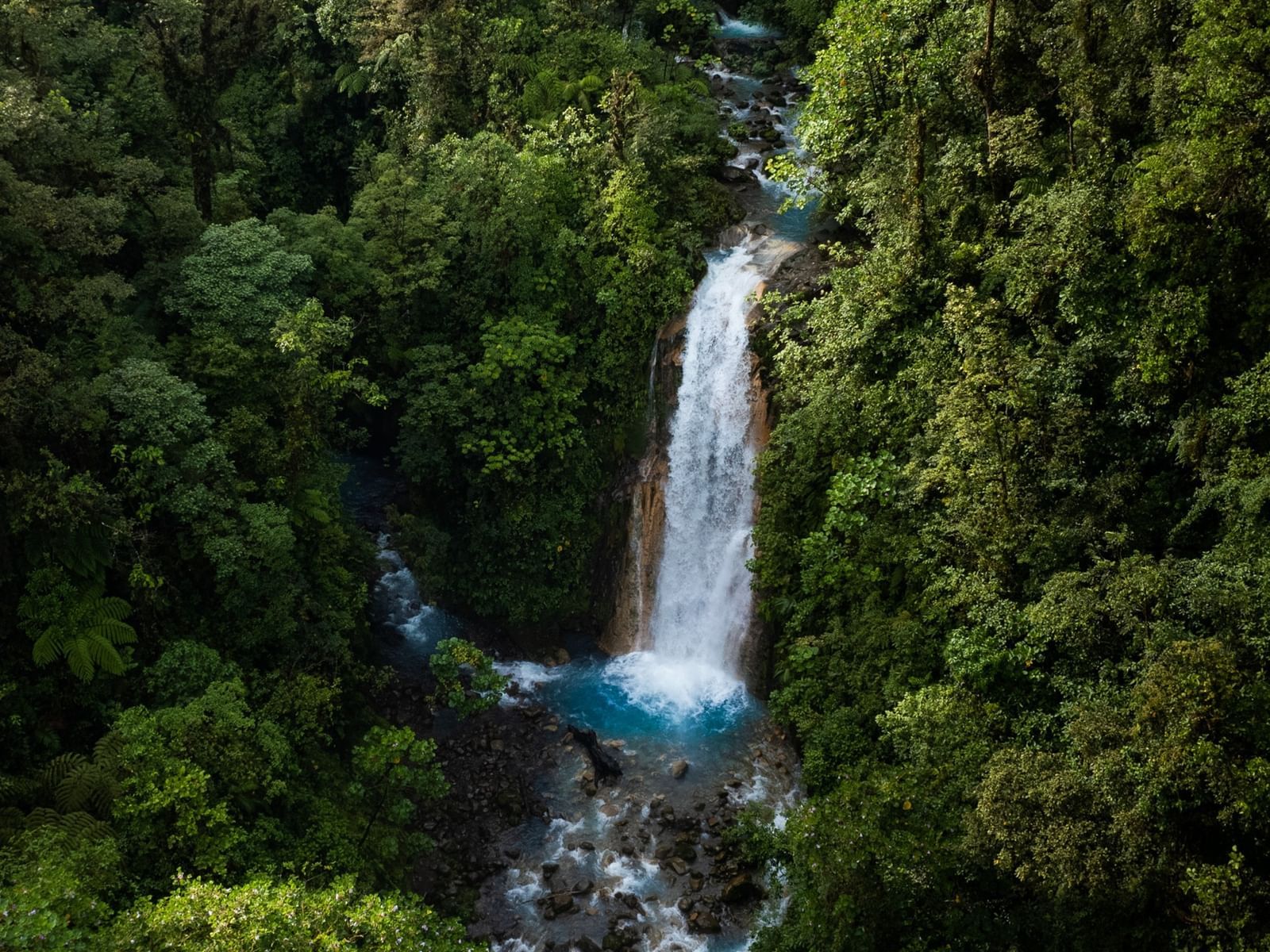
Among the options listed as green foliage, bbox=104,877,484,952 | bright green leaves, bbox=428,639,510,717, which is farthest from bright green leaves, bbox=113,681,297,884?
bright green leaves, bbox=428,639,510,717

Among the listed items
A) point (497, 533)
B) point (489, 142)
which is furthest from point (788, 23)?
point (497, 533)

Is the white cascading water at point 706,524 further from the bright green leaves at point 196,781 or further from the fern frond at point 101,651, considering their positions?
the fern frond at point 101,651

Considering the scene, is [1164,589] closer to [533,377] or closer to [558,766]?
[558,766]

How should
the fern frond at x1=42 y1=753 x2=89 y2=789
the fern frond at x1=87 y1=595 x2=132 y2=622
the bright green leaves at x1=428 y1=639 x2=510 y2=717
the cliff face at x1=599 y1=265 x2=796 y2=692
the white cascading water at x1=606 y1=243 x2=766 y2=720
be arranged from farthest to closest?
the cliff face at x1=599 y1=265 x2=796 y2=692 < the white cascading water at x1=606 y1=243 x2=766 y2=720 < the bright green leaves at x1=428 y1=639 x2=510 y2=717 < the fern frond at x1=87 y1=595 x2=132 y2=622 < the fern frond at x1=42 y1=753 x2=89 y2=789

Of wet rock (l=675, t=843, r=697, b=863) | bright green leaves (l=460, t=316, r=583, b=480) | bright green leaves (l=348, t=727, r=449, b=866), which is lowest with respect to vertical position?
wet rock (l=675, t=843, r=697, b=863)

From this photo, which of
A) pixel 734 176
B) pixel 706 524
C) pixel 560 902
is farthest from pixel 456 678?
pixel 734 176

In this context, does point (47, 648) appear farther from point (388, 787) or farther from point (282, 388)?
point (282, 388)

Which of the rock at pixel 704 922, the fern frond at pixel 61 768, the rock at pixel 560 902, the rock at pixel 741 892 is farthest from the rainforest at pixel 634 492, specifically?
the rock at pixel 560 902

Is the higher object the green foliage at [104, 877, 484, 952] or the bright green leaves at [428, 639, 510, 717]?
the green foliage at [104, 877, 484, 952]

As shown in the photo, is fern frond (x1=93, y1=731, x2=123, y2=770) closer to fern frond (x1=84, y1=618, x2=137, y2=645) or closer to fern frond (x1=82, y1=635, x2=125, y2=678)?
fern frond (x1=82, y1=635, x2=125, y2=678)
